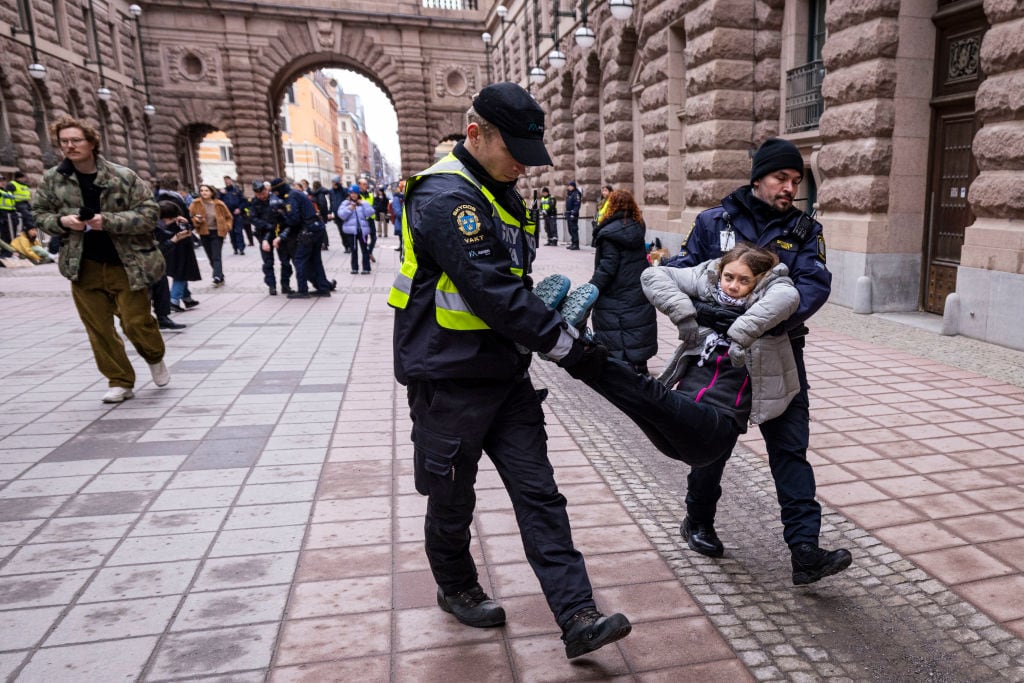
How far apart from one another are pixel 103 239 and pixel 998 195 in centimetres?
792

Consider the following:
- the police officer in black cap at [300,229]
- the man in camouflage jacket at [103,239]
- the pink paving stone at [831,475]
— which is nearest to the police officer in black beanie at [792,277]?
the pink paving stone at [831,475]

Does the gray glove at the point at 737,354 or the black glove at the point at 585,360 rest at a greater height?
the black glove at the point at 585,360

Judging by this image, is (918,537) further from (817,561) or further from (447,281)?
(447,281)

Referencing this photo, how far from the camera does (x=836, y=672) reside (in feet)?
8.23

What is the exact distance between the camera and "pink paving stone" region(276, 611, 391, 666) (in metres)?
2.62

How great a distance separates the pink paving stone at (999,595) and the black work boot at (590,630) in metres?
1.55

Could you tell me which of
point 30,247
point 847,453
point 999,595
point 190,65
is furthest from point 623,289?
point 190,65

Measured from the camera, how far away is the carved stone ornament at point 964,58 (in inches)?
319

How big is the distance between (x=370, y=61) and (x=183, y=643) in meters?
35.7

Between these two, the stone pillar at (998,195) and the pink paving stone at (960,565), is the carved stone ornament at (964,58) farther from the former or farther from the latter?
the pink paving stone at (960,565)

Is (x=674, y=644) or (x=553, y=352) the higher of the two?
(x=553, y=352)

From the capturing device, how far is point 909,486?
3977mm

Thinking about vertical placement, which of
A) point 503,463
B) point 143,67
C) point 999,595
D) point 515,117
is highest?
point 143,67

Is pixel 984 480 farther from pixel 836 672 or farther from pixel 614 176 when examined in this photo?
pixel 614 176
